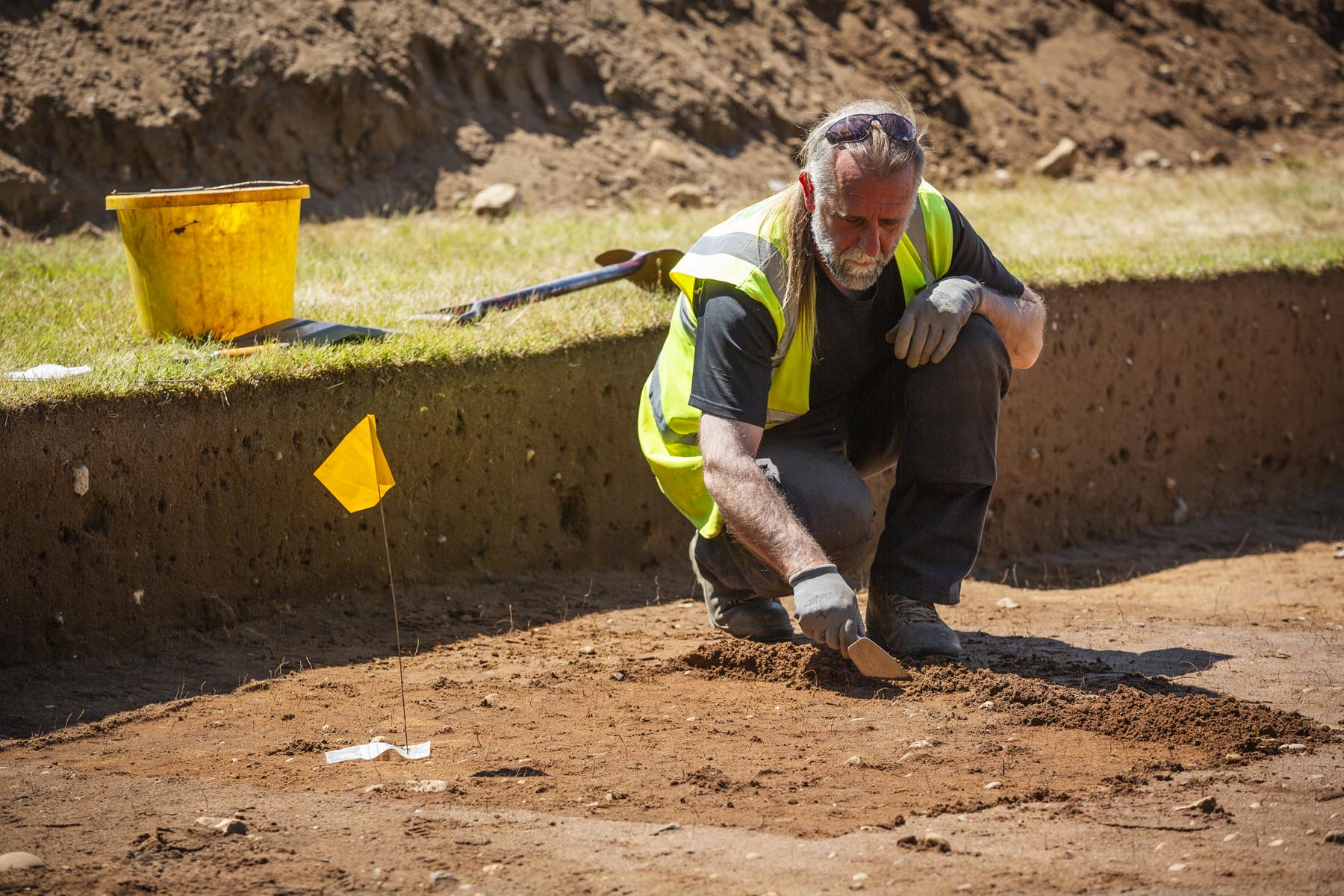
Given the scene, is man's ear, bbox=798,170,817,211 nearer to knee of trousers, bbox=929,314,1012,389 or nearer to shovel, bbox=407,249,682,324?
knee of trousers, bbox=929,314,1012,389

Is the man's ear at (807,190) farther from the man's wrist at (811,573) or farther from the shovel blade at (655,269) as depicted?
the shovel blade at (655,269)

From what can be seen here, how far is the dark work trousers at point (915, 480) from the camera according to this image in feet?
10.3

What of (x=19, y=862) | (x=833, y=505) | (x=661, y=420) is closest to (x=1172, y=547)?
(x=833, y=505)

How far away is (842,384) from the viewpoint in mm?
3303

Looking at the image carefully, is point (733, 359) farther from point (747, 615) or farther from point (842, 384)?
point (747, 615)

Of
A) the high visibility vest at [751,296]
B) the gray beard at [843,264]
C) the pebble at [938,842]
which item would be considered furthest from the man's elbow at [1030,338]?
the pebble at [938,842]

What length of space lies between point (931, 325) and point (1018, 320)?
363 millimetres

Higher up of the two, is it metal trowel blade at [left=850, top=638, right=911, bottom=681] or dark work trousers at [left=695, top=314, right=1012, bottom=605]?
dark work trousers at [left=695, top=314, right=1012, bottom=605]

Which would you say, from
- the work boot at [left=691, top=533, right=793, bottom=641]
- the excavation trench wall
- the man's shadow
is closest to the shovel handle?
the excavation trench wall

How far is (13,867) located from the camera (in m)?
2.16

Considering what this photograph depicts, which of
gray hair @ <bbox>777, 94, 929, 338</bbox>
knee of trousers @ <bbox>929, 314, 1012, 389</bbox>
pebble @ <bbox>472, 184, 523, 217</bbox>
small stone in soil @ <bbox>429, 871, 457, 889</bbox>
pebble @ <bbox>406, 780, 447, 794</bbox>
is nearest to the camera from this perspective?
small stone in soil @ <bbox>429, 871, 457, 889</bbox>

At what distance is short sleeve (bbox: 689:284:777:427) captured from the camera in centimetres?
295

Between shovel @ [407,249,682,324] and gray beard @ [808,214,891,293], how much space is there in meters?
1.57

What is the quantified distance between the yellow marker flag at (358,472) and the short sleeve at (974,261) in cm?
145
